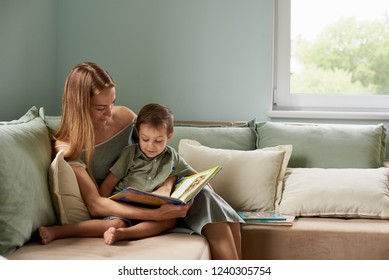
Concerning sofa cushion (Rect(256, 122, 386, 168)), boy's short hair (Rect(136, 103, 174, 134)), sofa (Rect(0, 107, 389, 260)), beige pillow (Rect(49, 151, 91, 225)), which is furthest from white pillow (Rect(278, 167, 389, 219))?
beige pillow (Rect(49, 151, 91, 225))

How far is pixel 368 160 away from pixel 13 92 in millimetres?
1800

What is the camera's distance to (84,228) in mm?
2396

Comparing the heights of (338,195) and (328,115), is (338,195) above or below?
below

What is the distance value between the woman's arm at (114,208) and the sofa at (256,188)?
0.04 metres

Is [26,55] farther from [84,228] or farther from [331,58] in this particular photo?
[331,58]

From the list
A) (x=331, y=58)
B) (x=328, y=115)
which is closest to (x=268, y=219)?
(x=328, y=115)

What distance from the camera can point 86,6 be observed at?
12.5 feet

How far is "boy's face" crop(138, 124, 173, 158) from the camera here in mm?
2574

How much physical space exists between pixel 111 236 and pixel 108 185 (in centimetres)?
35

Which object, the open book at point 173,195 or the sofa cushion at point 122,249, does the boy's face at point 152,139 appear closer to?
the open book at point 173,195

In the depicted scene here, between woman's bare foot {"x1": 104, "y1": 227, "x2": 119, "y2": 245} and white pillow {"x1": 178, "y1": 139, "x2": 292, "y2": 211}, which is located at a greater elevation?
white pillow {"x1": 178, "y1": 139, "x2": 292, "y2": 211}

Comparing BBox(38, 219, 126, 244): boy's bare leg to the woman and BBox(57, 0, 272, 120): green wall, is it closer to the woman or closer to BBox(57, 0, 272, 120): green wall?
the woman
